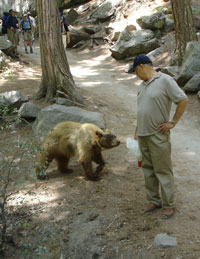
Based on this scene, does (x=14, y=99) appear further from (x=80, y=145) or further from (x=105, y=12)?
(x=105, y=12)

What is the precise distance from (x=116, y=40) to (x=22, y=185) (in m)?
15.7

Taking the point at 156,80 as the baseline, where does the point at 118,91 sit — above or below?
below

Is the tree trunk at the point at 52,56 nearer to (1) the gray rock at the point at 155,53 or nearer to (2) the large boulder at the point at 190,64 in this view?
(2) the large boulder at the point at 190,64

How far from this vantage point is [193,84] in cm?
1073

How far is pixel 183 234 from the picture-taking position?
407 cm

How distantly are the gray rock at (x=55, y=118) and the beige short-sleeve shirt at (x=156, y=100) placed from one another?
150 inches

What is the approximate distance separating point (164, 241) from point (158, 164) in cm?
101

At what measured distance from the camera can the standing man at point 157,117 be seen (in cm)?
383

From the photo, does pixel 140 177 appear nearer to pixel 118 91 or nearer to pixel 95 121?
pixel 95 121

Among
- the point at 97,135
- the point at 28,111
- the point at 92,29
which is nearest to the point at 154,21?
the point at 92,29

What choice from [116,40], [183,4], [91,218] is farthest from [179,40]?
[91,218]

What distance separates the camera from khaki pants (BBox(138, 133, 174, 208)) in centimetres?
401

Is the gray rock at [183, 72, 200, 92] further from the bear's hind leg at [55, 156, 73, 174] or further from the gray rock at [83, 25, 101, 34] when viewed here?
the gray rock at [83, 25, 101, 34]

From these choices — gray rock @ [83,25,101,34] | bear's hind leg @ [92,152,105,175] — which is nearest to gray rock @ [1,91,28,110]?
bear's hind leg @ [92,152,105,175]
